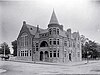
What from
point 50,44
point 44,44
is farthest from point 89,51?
point 50,44

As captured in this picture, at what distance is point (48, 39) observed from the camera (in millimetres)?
11211

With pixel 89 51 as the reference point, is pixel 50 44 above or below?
above

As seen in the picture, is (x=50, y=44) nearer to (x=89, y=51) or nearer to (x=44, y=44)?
(x=44, y=44)

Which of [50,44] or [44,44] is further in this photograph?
[44,44]

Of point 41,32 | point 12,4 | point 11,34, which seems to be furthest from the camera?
point 41,32

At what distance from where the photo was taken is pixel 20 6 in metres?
4.50

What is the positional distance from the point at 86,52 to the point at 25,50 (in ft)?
22.5

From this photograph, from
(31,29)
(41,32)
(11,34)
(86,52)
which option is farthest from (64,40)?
(11,34)

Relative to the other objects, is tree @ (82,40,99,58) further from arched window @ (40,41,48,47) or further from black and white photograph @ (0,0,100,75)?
arched window @ (40,41,48,47)

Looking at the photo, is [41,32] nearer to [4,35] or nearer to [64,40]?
[64,40]

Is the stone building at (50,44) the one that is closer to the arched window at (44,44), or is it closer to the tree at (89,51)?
the arched window at (44,44)

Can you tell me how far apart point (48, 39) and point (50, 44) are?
48 centimetres

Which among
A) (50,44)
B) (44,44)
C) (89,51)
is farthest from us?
(89,51)

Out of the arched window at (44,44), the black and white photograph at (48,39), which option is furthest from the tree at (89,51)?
the arched window at (44,44)
